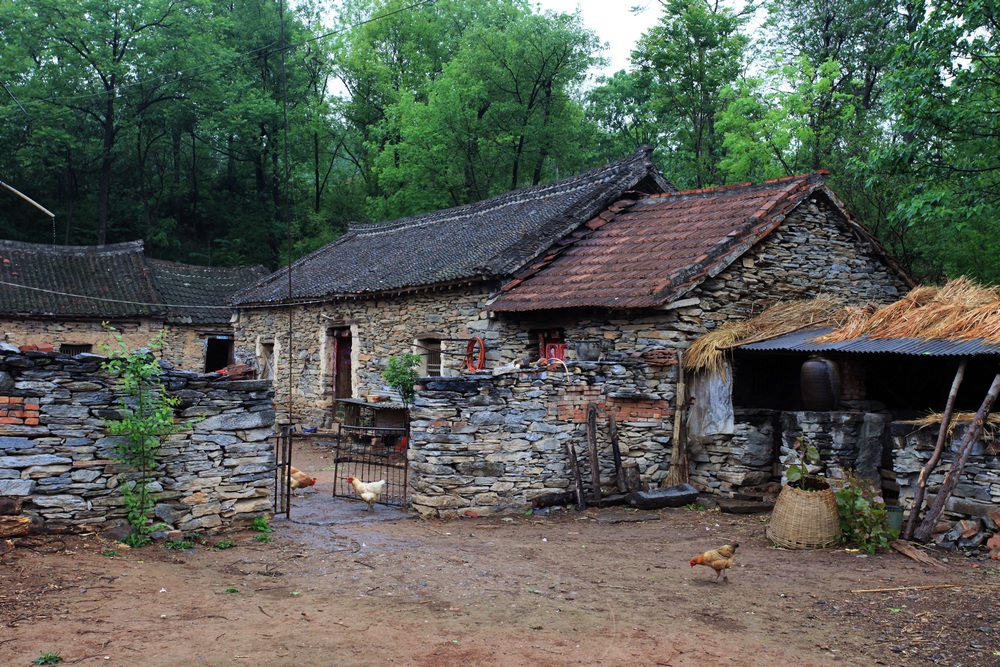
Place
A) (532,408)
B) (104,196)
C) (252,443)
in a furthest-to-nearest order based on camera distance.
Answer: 1. (104,196)
2. (532,408)
3. (252,443)

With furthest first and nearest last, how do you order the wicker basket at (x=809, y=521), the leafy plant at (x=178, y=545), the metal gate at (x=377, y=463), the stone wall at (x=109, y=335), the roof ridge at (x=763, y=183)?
the stone wall at (x=109, y=335), the roof ridge at (x=763, y=183), the metal gate at (x=377, y=463), the wicker basket at (x=809, y=521), the leafy plant at (x=178, y=545)

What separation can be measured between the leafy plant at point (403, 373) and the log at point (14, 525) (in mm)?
7559

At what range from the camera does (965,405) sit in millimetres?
10414

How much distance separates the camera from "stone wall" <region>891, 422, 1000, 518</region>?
7699 millimetres

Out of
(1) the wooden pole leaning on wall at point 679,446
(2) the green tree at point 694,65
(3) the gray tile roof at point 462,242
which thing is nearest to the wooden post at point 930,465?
(1) the wooden pole leaning on wall at point 679,446

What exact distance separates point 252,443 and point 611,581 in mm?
3901

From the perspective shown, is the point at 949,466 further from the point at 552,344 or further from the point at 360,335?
the point at 360,335

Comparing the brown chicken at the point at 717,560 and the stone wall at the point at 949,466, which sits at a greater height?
the stone wall at the point at 949,466

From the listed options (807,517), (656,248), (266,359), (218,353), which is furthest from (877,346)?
(218,353)

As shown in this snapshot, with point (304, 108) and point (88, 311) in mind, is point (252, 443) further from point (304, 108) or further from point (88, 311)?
point (304, 108)

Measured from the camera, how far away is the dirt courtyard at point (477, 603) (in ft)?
17.0

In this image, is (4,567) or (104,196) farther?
(104,196)

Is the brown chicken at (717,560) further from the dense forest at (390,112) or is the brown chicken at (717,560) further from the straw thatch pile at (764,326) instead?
the dense forest at (390,112)

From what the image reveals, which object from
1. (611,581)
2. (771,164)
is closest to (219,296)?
(771,164)
